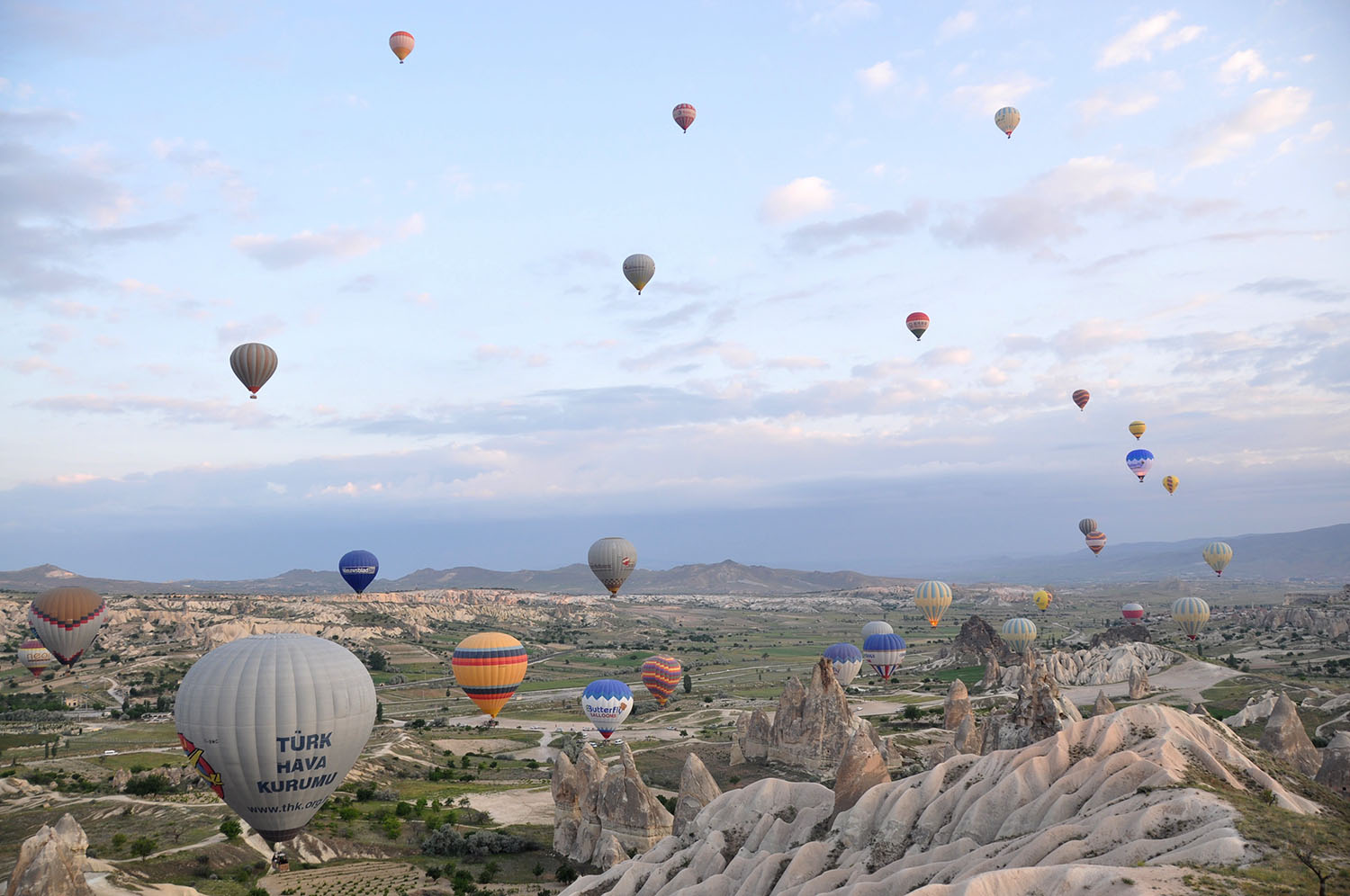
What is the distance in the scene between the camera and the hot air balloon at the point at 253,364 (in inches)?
2771

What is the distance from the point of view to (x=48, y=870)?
35.2 meters

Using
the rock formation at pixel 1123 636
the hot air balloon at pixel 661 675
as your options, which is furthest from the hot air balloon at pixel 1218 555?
the hot air balloon at pixel 661 675

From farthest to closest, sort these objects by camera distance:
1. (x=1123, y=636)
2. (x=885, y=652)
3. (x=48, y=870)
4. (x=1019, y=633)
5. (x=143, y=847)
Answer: (x=1019, y=633), (x=1123, y=636), (x=885, y=652), (x=143, y=847), (x=48, y=870)

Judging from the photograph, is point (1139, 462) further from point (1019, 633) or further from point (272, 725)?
point (272, 725)

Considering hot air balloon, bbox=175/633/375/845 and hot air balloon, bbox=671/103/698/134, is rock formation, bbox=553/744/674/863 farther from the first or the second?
hot air balloon, bbox=671/103/698/134

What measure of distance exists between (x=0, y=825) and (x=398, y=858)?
84.7 feet

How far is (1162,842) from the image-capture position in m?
24.3

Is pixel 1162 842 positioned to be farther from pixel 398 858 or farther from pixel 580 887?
pixel 398 858

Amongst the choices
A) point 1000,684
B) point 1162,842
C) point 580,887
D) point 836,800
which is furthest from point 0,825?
point 1000,684

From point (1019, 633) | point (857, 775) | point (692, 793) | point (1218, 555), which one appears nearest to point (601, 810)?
point (692, 793)

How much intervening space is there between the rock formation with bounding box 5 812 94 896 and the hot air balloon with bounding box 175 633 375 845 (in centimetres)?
710

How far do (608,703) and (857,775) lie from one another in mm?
41460

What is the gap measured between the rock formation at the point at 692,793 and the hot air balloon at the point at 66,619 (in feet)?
254

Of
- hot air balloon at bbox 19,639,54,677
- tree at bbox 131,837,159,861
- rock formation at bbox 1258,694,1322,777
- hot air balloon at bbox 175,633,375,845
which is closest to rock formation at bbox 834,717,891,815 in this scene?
hot air balloon at bbox 175,633,375,845
